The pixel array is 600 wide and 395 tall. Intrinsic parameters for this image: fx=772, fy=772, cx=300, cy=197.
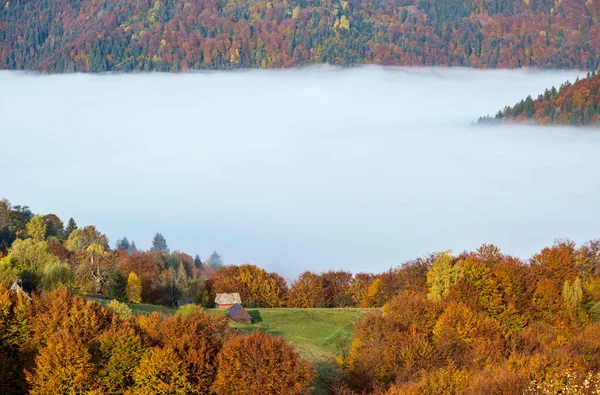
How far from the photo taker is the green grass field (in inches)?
2495

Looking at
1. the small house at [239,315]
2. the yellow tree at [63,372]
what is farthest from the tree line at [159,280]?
the yellow tree at [63,372]

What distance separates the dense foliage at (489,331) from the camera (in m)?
51.8

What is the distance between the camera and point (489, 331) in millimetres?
70375

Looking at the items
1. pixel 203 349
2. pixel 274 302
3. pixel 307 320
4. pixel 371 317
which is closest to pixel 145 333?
pixel 203 349

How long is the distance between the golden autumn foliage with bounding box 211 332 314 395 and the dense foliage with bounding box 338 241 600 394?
445 centimetres

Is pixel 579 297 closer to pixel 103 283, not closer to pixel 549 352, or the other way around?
pixel 549 352

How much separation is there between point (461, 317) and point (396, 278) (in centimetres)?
3460

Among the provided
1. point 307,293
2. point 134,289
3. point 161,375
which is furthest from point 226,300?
point 161,375

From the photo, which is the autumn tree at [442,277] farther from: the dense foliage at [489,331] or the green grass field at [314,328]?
the green grass field at [314,328]

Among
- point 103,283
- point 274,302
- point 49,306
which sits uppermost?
point 49,306

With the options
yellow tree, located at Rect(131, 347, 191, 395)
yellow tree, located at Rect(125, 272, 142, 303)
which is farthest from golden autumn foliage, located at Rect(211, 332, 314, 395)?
yellow tree, located at Rect(125, 272, 142, 303)

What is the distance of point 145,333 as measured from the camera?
55.7 m

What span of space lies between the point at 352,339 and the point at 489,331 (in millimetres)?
12997

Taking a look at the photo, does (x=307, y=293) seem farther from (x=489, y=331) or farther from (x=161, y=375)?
(x=161, y=375)
